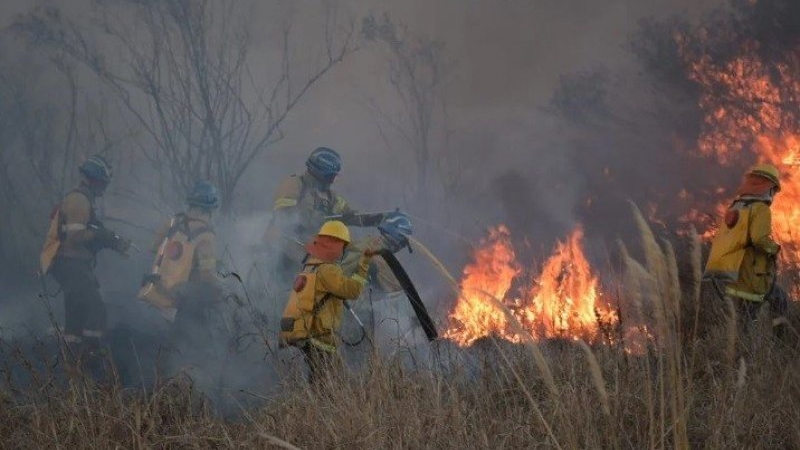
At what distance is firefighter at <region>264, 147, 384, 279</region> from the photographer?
6816mm

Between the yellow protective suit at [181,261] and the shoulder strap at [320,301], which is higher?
the yellow protective suit at [181,261]

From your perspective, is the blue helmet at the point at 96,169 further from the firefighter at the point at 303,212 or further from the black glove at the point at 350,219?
the black glove at the point at 350,219

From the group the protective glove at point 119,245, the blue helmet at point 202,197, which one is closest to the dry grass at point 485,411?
the protective glove at point 119,245

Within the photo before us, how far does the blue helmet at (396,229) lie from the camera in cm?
597

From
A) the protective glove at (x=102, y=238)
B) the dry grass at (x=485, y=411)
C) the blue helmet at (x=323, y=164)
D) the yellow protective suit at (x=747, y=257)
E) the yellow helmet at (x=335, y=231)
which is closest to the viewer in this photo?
the dry grass at (x=485, y=411)

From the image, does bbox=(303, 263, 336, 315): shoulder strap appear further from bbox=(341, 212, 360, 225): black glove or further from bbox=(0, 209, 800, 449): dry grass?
bbox=(341, 212, 360, 225): black glove

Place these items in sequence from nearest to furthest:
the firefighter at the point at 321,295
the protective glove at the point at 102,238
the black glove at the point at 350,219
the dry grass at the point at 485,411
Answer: the dry grass at the point at 485,411 < the firefighter at the point at 321,295 < the black glove at the point at 350,219 < the protective glove at the point at 102,238

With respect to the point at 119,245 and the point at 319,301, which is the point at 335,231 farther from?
the point at 119,245

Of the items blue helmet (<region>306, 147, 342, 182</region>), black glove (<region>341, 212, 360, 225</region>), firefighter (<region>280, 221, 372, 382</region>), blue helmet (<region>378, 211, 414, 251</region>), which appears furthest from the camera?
black glove (<region>341, 212, 360, 225</region>)

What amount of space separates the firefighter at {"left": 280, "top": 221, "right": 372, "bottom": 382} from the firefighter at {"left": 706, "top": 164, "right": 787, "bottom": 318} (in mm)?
2478

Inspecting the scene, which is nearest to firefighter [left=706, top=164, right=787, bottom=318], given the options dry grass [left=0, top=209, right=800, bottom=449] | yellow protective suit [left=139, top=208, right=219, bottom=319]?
dry grass [left=0, top=209, right=800, bottom=449]

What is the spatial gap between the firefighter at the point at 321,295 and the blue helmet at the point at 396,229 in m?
1.06

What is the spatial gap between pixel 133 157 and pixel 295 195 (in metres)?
12.0

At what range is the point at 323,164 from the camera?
6910mm
